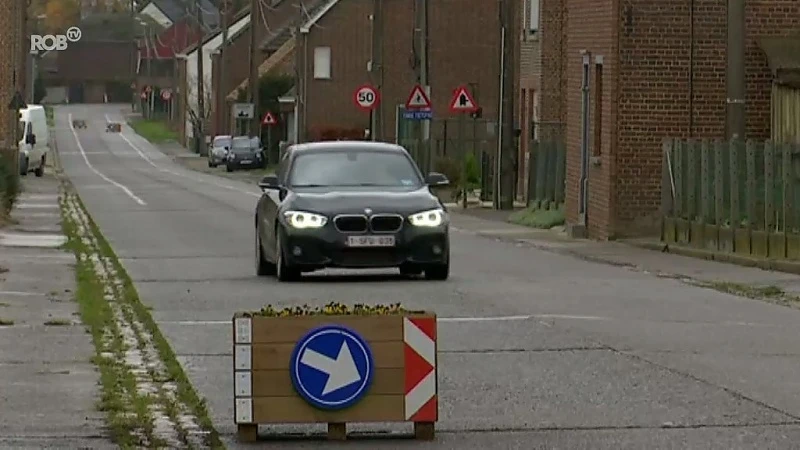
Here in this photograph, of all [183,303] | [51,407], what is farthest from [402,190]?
[51,407]

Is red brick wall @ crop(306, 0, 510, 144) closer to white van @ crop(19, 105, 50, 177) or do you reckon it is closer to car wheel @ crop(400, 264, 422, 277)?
white van @ crop(19, 105, 50, 177)

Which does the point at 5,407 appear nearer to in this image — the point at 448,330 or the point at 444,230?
the point at 448,330

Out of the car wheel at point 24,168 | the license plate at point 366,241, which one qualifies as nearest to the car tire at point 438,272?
the license plate at point 366,241

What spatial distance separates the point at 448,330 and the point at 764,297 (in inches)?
192

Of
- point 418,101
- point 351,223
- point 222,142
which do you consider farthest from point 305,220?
point 222,142

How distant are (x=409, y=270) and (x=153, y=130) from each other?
117m

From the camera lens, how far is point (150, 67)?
159 meters

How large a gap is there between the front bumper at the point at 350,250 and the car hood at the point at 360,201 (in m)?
0.22

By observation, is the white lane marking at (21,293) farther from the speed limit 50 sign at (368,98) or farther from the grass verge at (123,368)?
the speed limit 50 sign at (368,98)

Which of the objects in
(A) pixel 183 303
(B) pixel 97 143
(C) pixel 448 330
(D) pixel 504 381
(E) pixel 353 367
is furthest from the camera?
(B) pixel 97 143

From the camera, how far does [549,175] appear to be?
38.1 m

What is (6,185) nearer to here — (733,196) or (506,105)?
(506,105)

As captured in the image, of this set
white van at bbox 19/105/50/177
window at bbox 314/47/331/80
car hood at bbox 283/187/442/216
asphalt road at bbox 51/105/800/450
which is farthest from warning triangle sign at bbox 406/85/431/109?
window at bbox 314/47/331/80

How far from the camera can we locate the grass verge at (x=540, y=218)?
1390 inches
